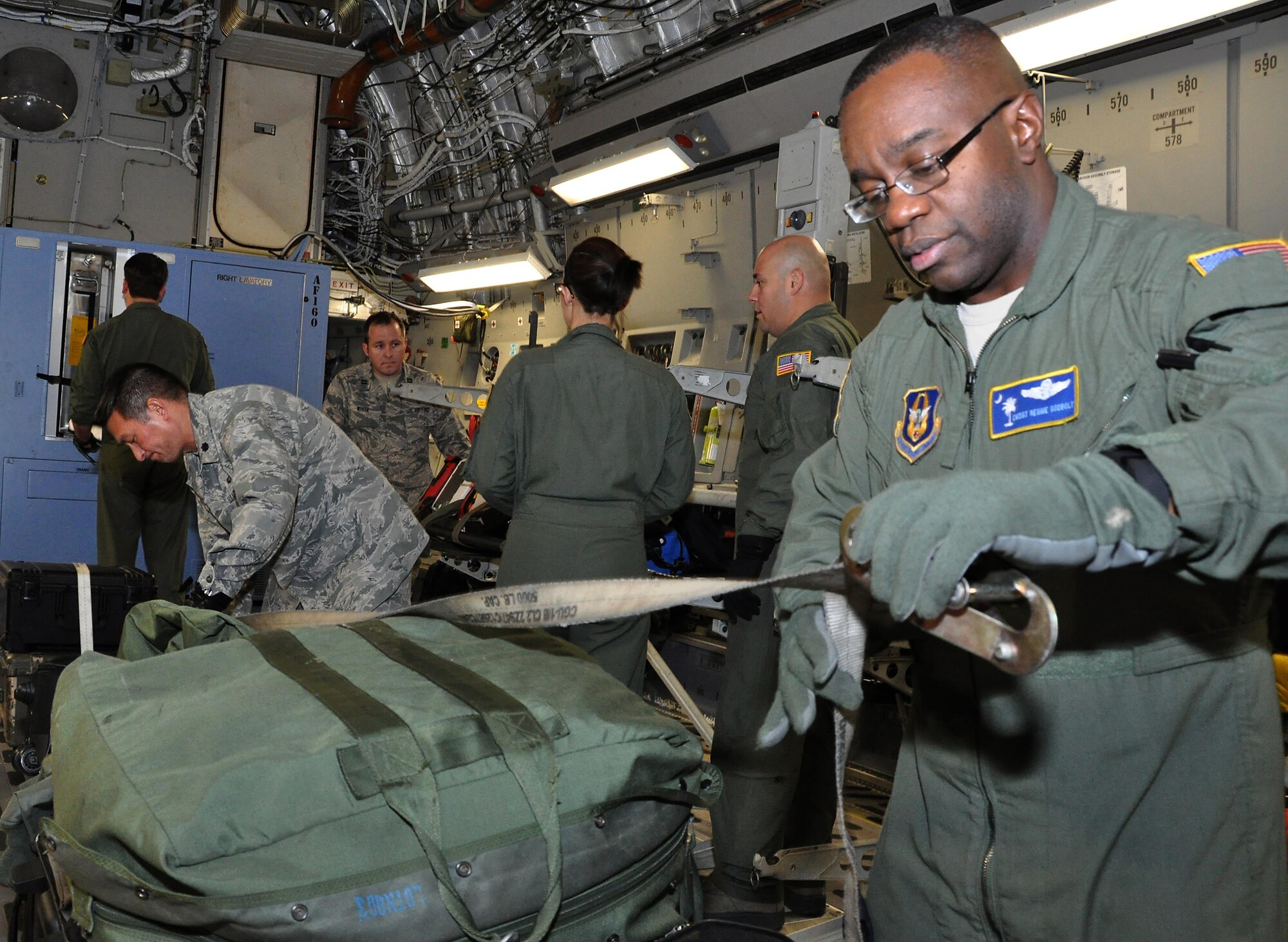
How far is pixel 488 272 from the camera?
717cm

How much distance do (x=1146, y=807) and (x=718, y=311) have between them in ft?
16.4

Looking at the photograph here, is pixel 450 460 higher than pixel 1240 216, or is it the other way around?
pixel 1240 216

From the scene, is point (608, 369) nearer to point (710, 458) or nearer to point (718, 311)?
point (710, 458)

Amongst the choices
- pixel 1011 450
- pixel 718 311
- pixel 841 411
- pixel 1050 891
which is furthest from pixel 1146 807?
pixel 718 311

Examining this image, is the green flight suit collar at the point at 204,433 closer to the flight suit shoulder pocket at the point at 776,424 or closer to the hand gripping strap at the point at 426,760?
the flight suit shoulder pocket at the point at 776,424

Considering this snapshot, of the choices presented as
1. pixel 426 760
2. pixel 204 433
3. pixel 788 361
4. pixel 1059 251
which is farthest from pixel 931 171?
pixel 204 433

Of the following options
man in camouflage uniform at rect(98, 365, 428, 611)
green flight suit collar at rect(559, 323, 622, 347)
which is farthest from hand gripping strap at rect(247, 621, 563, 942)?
green flight suit collar at rect(559, 323, 622, 347)

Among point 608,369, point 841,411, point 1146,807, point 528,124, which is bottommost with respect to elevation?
point 1146,807

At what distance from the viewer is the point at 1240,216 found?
3.59 meters

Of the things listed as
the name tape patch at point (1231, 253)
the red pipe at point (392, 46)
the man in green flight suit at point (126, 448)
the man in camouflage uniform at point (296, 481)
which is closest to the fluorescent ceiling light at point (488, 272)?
the red pipe at point (392, 46)

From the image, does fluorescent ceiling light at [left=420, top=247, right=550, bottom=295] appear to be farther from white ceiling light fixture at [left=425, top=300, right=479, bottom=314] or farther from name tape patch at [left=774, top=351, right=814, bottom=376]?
name tape patch at [left=774, top=351, right=814, bottom=376]

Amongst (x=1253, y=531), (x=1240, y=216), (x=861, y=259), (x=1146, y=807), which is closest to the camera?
(x=1253, y=531)

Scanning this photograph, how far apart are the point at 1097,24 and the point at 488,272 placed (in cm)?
457

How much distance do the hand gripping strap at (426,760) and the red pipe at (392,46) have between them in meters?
6.41
